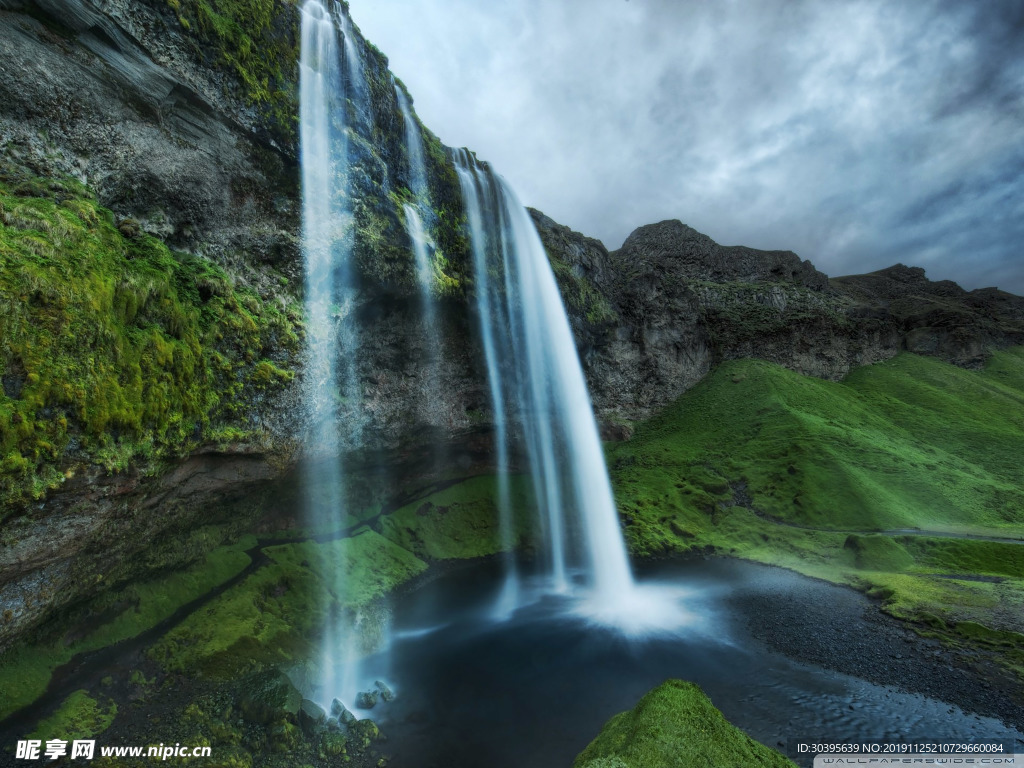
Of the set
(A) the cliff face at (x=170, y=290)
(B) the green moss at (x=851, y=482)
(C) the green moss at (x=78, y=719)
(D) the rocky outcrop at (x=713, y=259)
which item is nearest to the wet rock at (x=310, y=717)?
(C) the green moss at (x=78, y=719)

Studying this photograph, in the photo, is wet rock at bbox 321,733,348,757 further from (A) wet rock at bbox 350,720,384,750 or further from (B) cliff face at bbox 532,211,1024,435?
(B) cliff face at bbox 532,211,1024,435

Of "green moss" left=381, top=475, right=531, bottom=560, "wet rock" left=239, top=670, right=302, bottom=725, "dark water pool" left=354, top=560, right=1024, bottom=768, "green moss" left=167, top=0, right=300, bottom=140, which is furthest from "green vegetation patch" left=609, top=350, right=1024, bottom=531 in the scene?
"green moss" left=167, top=0, right=300, bottom=140

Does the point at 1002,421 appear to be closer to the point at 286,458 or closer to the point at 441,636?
the point at 441,636

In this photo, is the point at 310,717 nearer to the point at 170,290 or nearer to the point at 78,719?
the point at 78,719

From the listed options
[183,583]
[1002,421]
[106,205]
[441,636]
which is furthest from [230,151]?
[1002,421]

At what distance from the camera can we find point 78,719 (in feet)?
39.1

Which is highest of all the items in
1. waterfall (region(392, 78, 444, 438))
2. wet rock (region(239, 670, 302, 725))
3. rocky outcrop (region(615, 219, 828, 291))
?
rocky outcrop (region(615, 219, 828, 291))

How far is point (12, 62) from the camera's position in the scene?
1277 centimetres

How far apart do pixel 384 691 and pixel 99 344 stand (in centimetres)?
1468

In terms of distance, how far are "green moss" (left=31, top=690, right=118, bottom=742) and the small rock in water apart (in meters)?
7.65

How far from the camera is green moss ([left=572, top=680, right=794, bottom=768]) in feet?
24.3

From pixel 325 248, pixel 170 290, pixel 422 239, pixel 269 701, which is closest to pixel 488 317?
pixel 422 239

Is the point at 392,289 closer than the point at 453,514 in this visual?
Yes

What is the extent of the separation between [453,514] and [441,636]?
13303 mm
